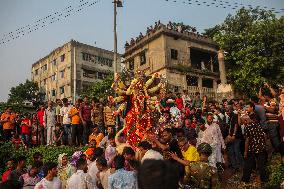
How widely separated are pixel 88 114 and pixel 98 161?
769 cm

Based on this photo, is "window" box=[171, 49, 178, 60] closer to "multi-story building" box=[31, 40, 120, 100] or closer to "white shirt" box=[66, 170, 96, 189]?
"multi-story building" box=[31, 40, 120, 100]

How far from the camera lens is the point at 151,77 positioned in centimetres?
1252

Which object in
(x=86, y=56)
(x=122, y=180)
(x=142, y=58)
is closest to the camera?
(x=122, y=180)

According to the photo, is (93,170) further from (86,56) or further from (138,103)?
(86,56)

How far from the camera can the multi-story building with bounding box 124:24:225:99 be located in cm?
3378

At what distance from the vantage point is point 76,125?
591 inches

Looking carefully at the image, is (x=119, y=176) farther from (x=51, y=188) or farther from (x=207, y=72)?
(x=207, y=72)

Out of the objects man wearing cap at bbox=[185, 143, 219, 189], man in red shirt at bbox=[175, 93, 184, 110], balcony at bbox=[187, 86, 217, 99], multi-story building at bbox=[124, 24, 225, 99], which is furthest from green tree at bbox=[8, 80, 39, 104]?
man wearing cap at bbox=[185, 143, 219, 189]

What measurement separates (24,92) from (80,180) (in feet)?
156

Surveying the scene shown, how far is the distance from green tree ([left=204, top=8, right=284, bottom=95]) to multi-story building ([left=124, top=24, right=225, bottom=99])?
5.58 ft

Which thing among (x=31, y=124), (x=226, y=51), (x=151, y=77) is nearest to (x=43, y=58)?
(x=226, y=51)

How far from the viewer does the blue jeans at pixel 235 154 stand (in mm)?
10766

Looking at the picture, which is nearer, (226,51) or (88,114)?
(88,114)

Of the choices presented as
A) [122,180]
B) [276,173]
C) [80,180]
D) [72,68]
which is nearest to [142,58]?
[72,68]
